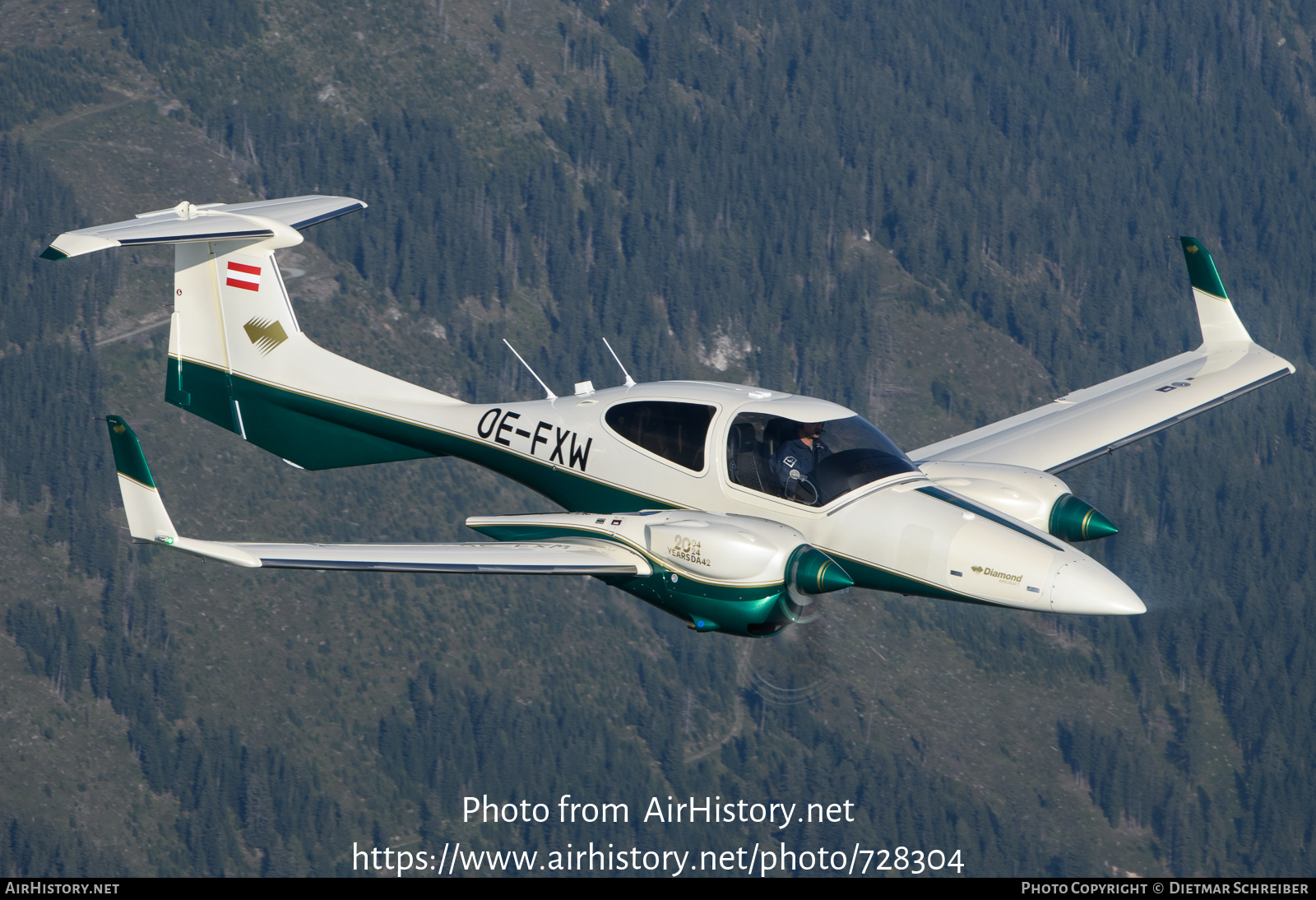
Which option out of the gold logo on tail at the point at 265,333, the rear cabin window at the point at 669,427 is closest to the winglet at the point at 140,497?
the rear cabin window at the point at 669,427

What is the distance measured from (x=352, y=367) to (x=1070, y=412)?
19224 millimetres

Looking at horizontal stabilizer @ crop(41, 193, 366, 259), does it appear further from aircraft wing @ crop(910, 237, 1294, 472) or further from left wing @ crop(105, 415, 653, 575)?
aircraft wing @ crop(910, 237, 1294, 472)

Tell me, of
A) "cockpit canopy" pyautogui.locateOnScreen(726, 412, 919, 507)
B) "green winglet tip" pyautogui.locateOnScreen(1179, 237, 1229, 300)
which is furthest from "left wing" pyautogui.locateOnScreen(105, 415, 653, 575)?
"green winglet tip" pyautogui.locateOnScreen(1179, 237, 1229, 300)

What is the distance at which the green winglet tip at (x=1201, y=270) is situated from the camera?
44344mm

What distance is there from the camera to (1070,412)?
1672 inches

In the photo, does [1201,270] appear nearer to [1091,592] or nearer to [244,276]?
[1091,592]

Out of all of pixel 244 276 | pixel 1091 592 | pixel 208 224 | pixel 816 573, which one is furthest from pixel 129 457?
pixel 1091 592

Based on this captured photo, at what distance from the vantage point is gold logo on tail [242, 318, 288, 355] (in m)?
40.1

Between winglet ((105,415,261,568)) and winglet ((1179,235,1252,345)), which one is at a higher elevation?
winglet ((105,415,261,568))

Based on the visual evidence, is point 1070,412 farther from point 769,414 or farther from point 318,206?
point 318,206

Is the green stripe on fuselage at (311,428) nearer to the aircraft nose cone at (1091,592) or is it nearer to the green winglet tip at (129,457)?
the green winglet tip at (129,457)

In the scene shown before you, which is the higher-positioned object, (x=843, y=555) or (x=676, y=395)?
(x=676, y=395)

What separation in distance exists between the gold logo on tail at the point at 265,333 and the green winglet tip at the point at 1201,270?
82.0 feet
